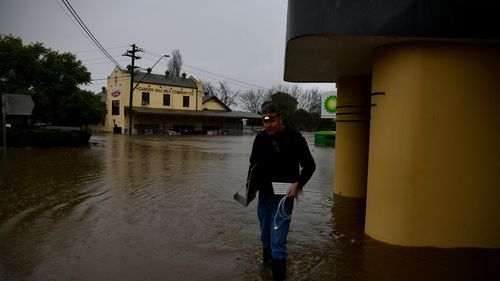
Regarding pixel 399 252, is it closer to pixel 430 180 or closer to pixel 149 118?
pixel 430 180

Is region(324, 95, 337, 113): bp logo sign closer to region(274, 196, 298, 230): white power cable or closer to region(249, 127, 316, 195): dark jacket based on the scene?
region(249, 127, 316, 195): dark jacket

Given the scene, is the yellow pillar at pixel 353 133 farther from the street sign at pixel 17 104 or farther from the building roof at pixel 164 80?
the building roof at pixel 164 80

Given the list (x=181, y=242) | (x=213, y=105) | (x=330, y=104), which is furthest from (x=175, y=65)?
(x=181, y=242)

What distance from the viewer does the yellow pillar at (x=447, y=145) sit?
14.7 ft

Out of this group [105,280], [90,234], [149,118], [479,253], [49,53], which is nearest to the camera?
[105,280]

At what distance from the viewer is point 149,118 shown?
50.5 meters

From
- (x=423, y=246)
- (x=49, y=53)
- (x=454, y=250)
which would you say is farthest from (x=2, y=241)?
(x=49, y=53)

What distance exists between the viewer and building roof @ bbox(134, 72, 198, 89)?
5172 cm

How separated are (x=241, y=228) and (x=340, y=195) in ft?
11.1

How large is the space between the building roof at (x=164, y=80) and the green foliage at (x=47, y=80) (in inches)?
990

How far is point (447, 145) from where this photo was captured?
453 centimetres

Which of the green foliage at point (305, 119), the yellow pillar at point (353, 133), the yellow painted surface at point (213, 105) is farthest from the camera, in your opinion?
the green foliage at point (305, 119)

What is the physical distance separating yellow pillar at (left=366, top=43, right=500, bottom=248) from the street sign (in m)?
7.34

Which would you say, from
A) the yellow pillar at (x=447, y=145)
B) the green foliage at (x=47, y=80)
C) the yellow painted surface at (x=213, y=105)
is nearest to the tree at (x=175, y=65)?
the yellow painted surface at (x=213, y=105)
